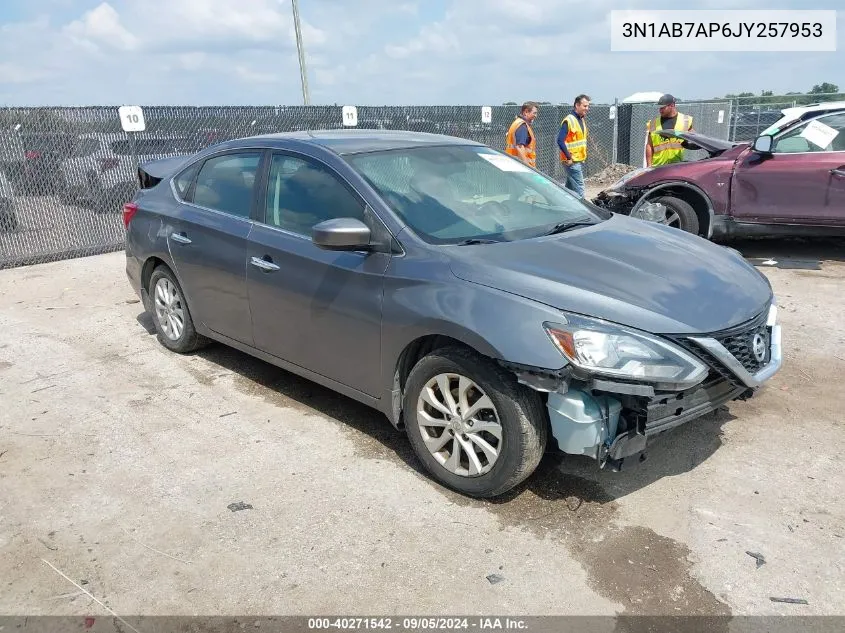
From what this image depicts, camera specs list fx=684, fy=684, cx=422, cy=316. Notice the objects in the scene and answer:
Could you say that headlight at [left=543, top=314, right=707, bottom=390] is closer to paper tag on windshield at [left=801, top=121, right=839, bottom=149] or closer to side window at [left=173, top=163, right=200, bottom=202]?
side window at [left=173, top=163, right=200, bottom=202]

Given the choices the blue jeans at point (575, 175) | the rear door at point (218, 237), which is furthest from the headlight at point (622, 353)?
the blue jeans at point (575, 175)

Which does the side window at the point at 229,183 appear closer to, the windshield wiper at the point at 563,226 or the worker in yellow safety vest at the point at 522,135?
the windshield wiper at the point at 563,226

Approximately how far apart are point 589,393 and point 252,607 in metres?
1.61

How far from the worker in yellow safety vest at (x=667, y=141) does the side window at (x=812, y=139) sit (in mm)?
1278

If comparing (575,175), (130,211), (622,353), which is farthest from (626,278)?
(575,175)

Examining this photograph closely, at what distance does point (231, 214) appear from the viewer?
4473 mm

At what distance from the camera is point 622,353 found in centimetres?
285

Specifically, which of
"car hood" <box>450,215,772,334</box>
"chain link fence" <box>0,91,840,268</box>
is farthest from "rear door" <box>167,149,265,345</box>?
"chain link fence" <box>0,91,840,268</box>

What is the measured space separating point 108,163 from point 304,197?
6854mm

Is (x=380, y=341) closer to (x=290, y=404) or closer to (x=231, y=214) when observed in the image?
(x=290, y=404)

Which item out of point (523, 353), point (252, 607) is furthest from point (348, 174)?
point (252, 607)

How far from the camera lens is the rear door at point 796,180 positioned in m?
7.21

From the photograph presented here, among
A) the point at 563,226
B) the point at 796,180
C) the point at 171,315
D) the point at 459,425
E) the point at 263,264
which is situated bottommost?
the point at 459,425

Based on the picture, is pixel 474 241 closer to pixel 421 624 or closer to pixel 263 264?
pixel 263 264
